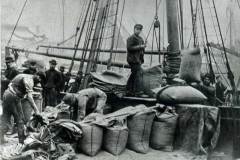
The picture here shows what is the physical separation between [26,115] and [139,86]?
7.40 ft

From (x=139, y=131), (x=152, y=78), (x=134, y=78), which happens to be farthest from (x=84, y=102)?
(x=152, y=78)

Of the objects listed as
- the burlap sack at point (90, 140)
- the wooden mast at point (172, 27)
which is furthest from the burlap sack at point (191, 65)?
the burlap sack at point (90, 140)

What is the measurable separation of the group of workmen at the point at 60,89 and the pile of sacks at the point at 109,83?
0.22 metres

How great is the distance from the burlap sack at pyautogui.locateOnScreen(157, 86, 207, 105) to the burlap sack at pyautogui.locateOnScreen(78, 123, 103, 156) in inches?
54.8

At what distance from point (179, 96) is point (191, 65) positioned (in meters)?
0.96

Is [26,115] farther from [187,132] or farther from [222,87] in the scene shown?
[222,87]

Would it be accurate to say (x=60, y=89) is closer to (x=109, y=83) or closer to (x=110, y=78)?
(x=110, y=78)

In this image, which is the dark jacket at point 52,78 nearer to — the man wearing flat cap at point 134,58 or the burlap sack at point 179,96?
the man wearing flat cap at point 134,58

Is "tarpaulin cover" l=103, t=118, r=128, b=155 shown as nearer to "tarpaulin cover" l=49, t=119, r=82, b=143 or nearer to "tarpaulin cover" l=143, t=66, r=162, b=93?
"tarpaulin cover" l=49, t=119, r=82, b=143

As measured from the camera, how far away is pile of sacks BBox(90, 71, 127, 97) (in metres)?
6.21

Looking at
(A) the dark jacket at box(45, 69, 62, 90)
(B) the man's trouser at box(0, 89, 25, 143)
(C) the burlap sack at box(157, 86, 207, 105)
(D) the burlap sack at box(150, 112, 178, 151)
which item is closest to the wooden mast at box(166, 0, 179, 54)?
(C) the burlap sack at box(157, 86, 207, 105)

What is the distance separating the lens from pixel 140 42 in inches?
244

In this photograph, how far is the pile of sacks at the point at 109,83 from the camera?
20.4ft

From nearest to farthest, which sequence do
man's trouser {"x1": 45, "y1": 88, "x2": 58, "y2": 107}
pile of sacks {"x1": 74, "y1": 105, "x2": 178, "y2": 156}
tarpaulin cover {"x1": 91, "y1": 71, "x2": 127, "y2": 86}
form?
pile of sacks {"x1": 74, "y1": 105, "x2": 178, "y2": 156} → tarpaulin cover {"x1": 91, "y1": 71, "x2": 127, "y2": 86} → man's trouser {"x1": 45, "y1": 88, "x2": 58, "y2": 107}
